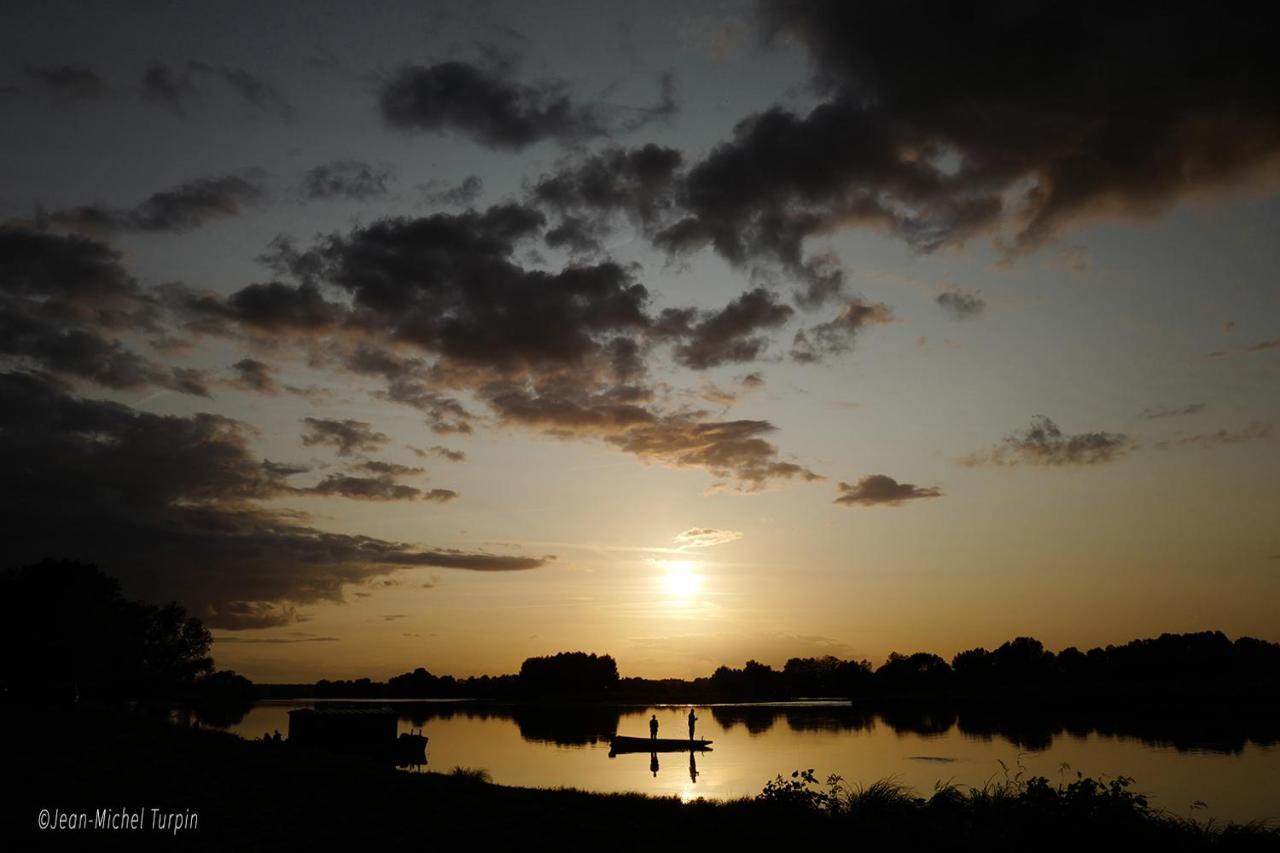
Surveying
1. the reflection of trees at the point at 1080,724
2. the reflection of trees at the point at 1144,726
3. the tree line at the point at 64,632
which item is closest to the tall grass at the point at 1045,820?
the reflection of trees at the point at 1080,724

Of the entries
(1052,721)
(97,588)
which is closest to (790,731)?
(1052,721)

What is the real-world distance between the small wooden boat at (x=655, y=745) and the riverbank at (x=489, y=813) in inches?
1918

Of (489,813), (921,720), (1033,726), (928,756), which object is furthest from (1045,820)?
(921,720)

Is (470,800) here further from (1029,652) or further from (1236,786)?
(1029,652)

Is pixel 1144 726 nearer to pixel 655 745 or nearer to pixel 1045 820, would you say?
pixel 655 745

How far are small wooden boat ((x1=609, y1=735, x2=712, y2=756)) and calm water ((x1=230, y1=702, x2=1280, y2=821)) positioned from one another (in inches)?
51.4

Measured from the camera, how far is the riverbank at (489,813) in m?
19.4

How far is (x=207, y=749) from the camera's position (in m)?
32.5

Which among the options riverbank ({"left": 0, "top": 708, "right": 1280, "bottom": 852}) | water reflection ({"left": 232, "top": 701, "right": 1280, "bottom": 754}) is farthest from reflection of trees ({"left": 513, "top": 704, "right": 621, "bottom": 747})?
riverbank ({"left": 0, "top": 708, "right": 1280, "bottom": 852})

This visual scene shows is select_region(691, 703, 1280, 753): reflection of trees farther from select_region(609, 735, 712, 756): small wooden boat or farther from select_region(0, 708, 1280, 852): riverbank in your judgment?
select_region(0, 708, 1280, 852): riverbank

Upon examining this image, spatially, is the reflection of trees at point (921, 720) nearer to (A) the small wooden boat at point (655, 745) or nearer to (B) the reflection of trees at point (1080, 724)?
(B) the reflection of trees at point (1080, 724)

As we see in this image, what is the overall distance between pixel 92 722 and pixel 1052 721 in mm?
106932

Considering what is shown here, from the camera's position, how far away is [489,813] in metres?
23.0

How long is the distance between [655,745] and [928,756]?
73.0 ft
